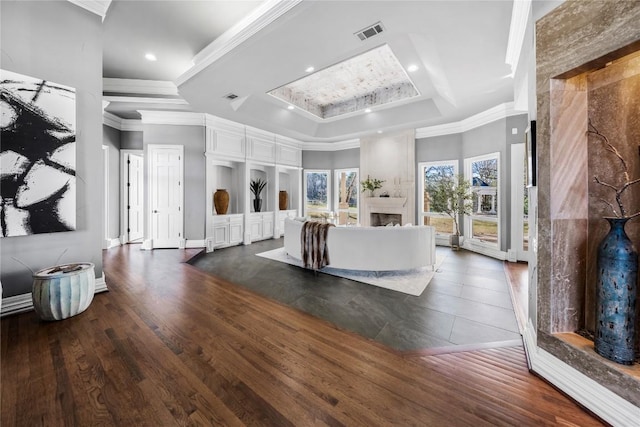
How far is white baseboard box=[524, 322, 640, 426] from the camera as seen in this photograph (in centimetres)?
129

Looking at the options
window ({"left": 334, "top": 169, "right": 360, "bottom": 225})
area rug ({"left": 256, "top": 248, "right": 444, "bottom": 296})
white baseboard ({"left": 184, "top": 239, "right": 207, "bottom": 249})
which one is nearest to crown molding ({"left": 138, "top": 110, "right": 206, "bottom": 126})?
white baseboard ({"left": 184, "top": 239, "right": 207, "bottom": 249})

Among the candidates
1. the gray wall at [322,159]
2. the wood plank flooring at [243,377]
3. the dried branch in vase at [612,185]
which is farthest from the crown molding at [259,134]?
the dried branch in vase at [612,185]

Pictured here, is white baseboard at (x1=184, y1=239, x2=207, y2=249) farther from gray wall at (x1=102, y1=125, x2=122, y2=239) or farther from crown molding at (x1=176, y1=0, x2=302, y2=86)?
crown molding at (x1=176, y1=0, x2=302, y2=86)

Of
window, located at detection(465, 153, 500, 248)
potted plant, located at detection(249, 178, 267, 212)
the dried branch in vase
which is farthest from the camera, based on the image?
potted plant, located at detection(249, 178, 267, 212)

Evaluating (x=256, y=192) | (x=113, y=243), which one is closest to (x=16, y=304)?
(x=113, y=243)

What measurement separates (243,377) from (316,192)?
275 inches

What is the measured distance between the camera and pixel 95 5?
9.12 feet

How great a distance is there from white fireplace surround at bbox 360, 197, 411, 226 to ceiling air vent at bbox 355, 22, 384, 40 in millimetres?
4442

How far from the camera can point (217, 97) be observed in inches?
179

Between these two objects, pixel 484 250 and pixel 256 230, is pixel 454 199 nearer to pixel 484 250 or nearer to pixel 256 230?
pixel 484 250

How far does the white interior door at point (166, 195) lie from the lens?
5516 mm

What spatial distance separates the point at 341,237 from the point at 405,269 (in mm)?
1143

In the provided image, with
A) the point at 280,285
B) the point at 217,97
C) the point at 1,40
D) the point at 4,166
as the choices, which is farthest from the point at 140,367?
the point at 217,97

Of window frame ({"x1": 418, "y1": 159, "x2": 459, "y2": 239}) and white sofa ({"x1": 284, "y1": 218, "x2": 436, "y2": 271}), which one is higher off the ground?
window frame ({"x1": 418, "y1": 159, "x2": 459, "y2": 239})
